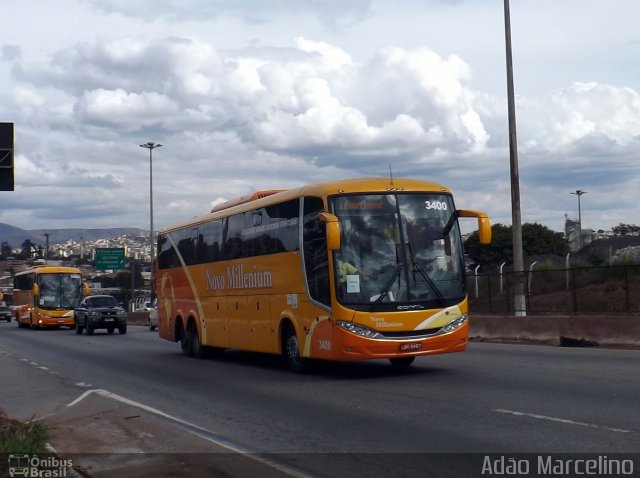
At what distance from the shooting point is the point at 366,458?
32.1ft

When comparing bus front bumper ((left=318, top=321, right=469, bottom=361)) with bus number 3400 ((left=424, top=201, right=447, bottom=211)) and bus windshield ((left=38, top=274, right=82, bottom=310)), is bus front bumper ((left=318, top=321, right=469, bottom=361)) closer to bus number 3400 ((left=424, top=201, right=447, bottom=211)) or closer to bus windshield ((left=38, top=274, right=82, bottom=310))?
bus number 3400 ((left=424, top=201, right=447, bottom=211))

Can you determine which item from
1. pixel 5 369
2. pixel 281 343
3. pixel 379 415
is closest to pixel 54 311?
pixel 5 369

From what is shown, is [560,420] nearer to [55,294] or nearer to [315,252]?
[315,252]

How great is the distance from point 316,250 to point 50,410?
17.2 ft

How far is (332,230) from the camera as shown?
15.6 metres

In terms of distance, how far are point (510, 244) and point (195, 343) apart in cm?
5315

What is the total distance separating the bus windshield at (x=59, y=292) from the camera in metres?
51.4

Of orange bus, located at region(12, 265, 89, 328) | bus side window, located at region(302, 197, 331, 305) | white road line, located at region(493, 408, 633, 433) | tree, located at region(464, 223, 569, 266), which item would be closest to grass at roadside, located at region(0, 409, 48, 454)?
white road line, located at region(493, 408, 633, 433)

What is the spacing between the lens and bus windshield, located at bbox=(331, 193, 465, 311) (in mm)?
16312

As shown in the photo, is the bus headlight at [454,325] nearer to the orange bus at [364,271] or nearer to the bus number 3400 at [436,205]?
the orange bus at [364,271]

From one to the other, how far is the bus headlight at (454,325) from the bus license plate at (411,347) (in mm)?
488

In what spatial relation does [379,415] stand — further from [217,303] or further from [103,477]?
[217,303]

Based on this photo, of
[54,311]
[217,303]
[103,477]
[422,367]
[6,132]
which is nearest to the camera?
[103,477]

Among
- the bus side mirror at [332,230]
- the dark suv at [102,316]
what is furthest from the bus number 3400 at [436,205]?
the dark suv at [102,316]
